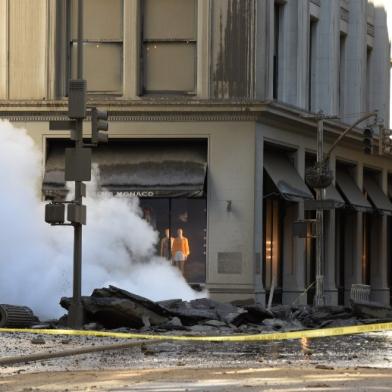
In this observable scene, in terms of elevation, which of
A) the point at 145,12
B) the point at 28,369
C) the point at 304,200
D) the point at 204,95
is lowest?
the point at 28,369

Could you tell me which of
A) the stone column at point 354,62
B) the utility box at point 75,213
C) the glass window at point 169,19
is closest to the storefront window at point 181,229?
the glass window at point 169,19

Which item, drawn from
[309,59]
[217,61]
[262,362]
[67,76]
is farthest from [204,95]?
[262,362]

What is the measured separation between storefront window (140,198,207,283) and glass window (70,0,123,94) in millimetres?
3587

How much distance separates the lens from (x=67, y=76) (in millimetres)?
38594

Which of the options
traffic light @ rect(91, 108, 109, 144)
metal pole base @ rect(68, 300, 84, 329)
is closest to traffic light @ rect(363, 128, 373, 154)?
traffic light @ rect(91, 108, 109, 144)

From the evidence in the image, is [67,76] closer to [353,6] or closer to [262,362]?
[353,6]

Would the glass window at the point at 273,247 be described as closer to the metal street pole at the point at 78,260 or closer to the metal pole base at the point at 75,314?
the metal street pole at the point at 78,260

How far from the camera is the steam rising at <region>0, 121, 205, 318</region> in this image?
30875mm

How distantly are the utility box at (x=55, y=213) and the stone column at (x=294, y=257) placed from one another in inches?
564

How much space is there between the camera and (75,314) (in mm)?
26562

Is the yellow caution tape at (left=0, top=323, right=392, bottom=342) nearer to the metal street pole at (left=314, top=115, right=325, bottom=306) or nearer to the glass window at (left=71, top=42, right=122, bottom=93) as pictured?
the metal street pole at (left=314, top=115, right=325, bottom=306)

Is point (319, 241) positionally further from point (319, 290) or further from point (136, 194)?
point (136, 194)

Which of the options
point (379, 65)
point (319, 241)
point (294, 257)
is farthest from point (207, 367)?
point (379, 65)

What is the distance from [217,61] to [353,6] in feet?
37.0
